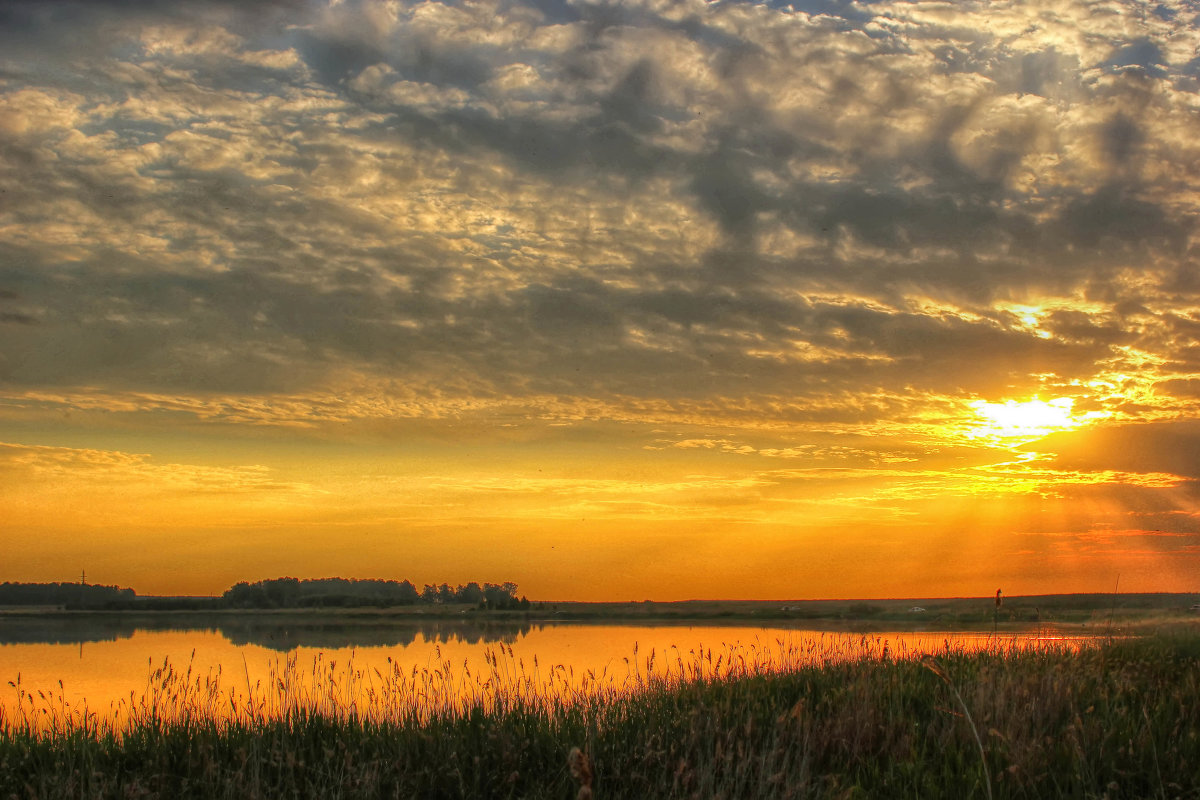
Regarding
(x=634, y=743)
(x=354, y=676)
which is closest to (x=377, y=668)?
(x=354, y=676)

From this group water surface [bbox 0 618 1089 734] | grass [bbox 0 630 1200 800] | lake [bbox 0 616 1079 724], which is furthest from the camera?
water surface [bbox 0 618 1089 734]

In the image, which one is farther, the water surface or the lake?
the water surface

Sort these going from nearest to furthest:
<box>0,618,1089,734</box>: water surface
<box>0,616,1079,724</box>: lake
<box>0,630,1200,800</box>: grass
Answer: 1. <box>0,630,1200,800</box>: grass
2. <box>0,616,1079,724</box>: lake
3. <box>0,618,1089,734</box>: water surface

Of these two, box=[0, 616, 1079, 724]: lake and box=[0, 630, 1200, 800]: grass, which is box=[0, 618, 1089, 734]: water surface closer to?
box=[0, 616, 1079, 724]: lake

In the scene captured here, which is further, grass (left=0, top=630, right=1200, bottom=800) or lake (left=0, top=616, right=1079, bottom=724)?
lake (left=0, top=616, right=1079, bottom=724)

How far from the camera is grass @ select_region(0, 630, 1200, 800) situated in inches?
267

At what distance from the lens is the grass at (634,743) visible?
679 centimetres

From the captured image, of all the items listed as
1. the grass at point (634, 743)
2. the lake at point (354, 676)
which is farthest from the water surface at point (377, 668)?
the grass at point (634, 743)

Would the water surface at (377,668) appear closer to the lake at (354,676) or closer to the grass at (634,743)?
the lake at (354,676)

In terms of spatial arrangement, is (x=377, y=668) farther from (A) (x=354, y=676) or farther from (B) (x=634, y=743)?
(B) (x=634, y=743)

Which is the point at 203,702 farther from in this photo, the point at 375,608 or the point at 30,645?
the point at 375,608

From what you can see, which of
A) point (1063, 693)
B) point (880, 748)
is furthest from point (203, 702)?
point (1063, 693)

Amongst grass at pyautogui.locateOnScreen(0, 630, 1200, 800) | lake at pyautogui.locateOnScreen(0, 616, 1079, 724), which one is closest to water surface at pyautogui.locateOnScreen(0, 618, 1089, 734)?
lake at pyautogui.locateOnScreen(0, 616, 1079, 724)

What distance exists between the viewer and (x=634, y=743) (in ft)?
26.8
